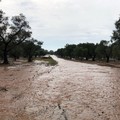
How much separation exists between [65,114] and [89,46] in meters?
147

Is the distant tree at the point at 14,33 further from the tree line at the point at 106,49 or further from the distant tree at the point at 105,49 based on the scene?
the distant tree at the point at 105,49

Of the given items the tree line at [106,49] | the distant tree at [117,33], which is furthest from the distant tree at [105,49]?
the distant tree at [117,33]

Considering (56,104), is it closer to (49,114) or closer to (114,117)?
(49,114)

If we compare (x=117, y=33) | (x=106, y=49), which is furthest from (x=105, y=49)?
(x=117, y=33)

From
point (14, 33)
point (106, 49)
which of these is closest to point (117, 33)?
point (14, 33)

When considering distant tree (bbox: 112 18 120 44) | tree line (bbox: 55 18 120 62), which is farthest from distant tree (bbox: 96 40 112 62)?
distant tree (bbox: 112 18 120 44)

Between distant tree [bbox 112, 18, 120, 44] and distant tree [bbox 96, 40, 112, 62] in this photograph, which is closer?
distant tree [bbox 112, 18, 120, 44]

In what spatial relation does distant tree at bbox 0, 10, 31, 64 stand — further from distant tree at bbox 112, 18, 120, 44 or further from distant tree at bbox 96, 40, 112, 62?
distant tree at bbox 96, 40, 112, 62

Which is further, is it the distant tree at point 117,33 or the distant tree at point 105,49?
the distant tree at point 105,49

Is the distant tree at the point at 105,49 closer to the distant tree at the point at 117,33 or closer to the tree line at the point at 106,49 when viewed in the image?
the tree line at the point at 106,49

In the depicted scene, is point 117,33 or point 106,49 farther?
point 106,49

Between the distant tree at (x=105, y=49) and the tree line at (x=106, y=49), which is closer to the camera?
the tree line at (x=106, y=49)

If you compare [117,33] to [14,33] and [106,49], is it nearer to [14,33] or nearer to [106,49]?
[14,33]

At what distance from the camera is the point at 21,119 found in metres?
9.93
